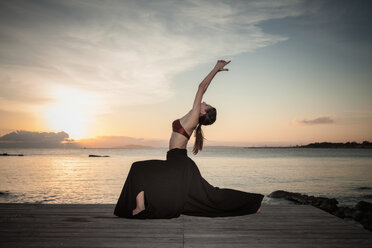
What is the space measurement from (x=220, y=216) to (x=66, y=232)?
222 cm

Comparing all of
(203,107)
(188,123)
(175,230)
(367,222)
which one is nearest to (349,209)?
(367,222)

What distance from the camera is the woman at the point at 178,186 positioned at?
Result: 415 cm

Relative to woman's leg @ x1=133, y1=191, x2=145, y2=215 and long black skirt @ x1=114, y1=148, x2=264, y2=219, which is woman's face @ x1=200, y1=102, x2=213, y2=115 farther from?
woman's leg @ x1=133, y1=191, x2=145, y2=215

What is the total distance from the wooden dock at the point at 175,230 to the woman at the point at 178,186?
0.18 metres

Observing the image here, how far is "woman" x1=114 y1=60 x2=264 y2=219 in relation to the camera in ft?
13.6

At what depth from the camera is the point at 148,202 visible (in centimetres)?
417

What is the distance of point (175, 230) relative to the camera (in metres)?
3.62

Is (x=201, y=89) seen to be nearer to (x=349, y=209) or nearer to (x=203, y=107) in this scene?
(x=203, y=107)

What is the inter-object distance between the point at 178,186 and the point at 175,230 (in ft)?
2.47

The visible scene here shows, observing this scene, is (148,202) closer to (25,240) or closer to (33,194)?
(25,240)

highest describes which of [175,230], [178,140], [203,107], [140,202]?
[203,107]

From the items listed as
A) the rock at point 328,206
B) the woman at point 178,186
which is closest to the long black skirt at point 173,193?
the woman at point 178,186

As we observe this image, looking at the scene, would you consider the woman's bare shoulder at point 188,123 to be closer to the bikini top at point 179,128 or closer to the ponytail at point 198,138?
the bikini top at point 179,128

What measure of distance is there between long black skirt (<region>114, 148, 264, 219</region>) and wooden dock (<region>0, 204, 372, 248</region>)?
16 cm
